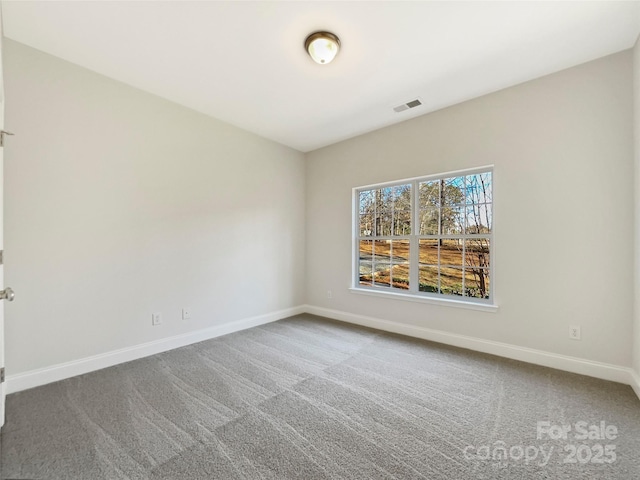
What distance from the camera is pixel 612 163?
2.30 m

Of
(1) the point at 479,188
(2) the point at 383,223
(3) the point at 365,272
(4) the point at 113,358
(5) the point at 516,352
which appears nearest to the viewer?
(4) the point at 113,358

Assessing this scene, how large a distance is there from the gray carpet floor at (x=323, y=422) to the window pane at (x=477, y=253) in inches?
38.7

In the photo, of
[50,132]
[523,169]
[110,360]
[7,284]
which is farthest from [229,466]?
[523,169]

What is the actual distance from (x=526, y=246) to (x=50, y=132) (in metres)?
4.43

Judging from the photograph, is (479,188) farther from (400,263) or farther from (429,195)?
(400,263)

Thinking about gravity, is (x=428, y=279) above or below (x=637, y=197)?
below

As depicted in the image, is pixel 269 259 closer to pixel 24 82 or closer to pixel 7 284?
pixel 7 284

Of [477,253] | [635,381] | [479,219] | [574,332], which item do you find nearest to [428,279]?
Answer: [477,253]

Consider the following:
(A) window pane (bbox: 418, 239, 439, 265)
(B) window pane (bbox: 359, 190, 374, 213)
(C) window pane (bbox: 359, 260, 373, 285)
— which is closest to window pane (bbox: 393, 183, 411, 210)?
(B) window pane (bbox: 359, 190, 374, 213)

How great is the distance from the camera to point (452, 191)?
3.28 m

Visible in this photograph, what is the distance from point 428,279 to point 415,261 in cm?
27

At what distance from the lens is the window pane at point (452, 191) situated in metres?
3.22

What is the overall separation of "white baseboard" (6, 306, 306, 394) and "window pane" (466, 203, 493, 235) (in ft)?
9.81

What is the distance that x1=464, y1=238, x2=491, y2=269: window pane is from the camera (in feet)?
10.0
